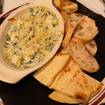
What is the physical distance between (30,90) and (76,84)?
0.19 meters

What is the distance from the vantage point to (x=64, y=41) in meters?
1.38

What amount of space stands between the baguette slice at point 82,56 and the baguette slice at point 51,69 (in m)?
0.04

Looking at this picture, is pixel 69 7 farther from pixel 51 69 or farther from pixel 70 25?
pixel 51 69

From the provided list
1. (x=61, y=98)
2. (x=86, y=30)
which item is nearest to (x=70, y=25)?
(x=86, y=30)

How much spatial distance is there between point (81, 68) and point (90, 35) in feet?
0.54

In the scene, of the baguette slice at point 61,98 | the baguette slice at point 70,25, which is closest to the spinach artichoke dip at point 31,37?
the baguette slice at point 70,25

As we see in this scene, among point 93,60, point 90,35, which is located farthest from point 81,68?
point 90,35

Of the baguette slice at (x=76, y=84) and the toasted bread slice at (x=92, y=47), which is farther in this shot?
the toasted bread slice at (x=92, y=47)

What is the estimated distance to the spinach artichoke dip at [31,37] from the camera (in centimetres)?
136

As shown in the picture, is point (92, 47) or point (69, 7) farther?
point (69, 7)

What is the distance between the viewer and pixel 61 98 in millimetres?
1254

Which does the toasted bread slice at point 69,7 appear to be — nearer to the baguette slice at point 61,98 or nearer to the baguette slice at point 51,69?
the baguette slice at point 51,69

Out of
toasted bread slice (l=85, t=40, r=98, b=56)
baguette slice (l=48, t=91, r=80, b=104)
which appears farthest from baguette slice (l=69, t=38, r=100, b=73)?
baguette slice (l=48, t=91, r=80, b=104)

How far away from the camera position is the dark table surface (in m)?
1.31
